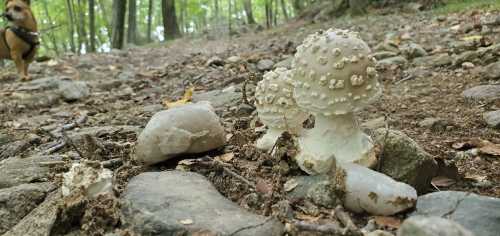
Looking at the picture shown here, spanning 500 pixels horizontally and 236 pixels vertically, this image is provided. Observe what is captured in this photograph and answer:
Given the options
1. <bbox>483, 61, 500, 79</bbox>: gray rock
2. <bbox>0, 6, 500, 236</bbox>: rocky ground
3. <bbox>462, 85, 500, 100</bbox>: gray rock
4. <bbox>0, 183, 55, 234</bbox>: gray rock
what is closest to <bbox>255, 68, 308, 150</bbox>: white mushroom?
<bbox>0, 6, 500, 236</bbox>: rocky ground

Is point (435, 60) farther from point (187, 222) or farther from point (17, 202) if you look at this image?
point (17, 202)

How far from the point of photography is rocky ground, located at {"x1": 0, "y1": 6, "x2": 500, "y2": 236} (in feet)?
7.04

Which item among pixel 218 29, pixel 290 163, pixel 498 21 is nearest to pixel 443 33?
pixel 498 21

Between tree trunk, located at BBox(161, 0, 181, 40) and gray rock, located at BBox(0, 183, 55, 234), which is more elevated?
tree trunk, located at BBox(161, 0, 181, 40)

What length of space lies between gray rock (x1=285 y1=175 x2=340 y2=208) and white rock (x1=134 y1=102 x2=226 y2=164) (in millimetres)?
595

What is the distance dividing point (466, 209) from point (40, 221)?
185 centimetres

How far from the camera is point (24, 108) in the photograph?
6.26 m

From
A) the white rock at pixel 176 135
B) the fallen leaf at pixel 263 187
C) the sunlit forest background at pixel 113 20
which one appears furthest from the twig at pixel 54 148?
the sunlit forest background at pixel 113 20

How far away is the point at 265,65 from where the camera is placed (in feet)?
22.6

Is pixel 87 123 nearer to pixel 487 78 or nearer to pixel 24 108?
pixel 24 108

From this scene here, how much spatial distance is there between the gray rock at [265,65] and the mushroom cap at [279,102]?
3798mm

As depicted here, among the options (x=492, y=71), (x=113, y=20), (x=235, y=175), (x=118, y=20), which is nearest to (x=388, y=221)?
(x=235, y=175)

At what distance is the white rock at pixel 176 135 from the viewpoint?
278 cm

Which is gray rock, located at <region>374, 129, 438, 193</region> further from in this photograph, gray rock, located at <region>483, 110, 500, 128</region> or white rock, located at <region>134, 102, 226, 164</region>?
gray rock, located at <region>483, 110, 500, 128</region>
